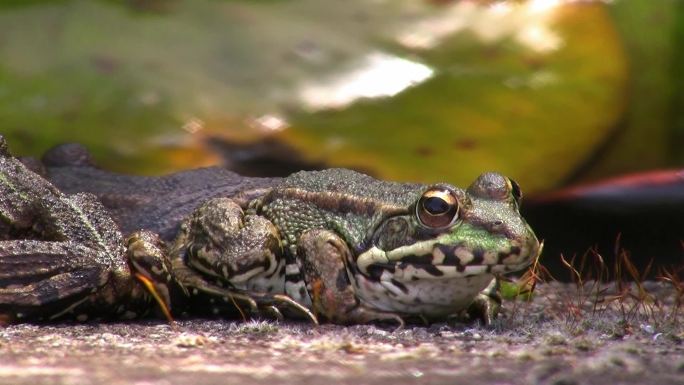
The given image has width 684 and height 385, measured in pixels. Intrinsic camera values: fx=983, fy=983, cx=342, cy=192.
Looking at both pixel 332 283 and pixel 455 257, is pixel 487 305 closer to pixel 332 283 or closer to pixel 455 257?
pixel 455 257

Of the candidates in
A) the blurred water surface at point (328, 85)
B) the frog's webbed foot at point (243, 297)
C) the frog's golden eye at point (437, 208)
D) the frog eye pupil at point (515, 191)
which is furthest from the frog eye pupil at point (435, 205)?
the blurred water surface at point (328, 85)

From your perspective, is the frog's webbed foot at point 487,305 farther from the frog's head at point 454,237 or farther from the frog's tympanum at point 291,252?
the frog's head at point 454,237

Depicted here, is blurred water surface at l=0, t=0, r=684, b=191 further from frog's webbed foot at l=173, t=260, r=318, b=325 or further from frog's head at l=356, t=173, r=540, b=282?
frog's head at l=356, t=173, r=540, b=282

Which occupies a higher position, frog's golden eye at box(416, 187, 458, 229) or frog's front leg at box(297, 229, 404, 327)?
frog's golden eye at box(416, 187, 458, 229)

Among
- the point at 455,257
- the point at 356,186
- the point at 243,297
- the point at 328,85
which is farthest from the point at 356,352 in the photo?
the point at 328,85

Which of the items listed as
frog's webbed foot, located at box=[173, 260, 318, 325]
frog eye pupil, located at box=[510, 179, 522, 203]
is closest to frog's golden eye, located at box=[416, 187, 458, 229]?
frog eye pupil, located at box=[510, 179, 522, 203]

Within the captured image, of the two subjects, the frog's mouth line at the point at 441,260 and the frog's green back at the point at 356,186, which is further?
the frog's green back at the point at 356,186

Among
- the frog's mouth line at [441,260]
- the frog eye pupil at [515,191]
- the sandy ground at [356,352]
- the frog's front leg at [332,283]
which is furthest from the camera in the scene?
the frog eye pupil at [515,191]

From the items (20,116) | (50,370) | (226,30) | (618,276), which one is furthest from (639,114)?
(50,370)
